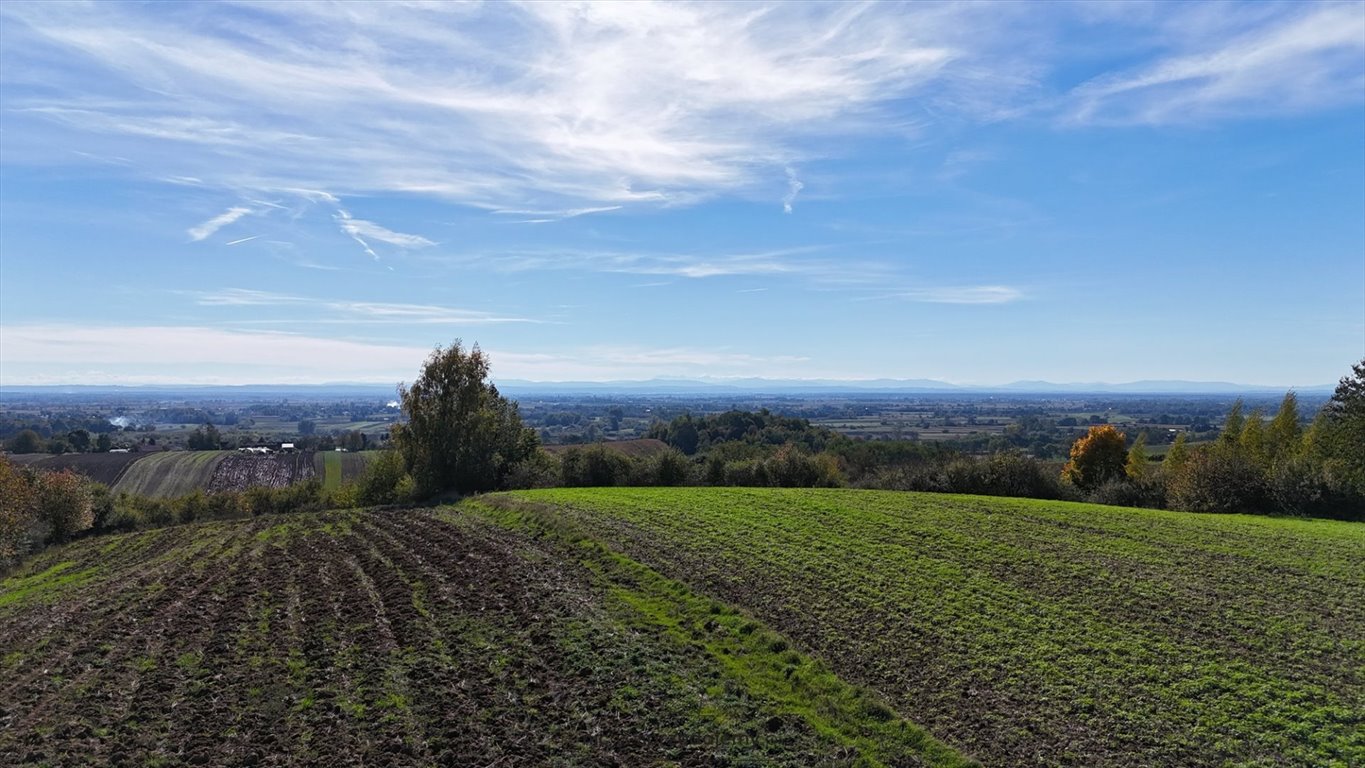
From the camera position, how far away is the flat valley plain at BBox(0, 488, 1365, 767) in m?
11.8

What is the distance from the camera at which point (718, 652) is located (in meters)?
15.7

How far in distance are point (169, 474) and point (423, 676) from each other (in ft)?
274

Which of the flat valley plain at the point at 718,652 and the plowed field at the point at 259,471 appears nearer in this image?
the flat valley plain at the point at 718,652

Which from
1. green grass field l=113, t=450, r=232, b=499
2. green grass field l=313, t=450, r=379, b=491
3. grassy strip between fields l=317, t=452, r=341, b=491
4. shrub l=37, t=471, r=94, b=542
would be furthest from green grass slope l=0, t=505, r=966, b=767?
green grass field l=113, t=450, r=232, b=499

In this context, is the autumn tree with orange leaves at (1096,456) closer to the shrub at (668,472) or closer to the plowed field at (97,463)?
the shrub at (668,472)

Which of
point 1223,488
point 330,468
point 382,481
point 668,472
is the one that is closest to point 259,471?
point 330,468

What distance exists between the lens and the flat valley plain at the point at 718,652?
38.6ft

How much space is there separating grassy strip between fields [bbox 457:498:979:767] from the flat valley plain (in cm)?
6

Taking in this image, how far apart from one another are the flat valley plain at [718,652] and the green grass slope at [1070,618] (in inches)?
3.1

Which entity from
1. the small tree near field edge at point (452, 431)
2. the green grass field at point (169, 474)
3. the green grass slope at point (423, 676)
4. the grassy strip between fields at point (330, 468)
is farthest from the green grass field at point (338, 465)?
the green grass slope at point (423, 676)

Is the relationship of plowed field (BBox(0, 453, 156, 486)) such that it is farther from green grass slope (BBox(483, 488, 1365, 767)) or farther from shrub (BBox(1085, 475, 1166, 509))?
shrub (BBox(1085, 475, 1166, 509))

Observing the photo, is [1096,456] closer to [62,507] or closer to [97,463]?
[62,507]

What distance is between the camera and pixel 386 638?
16844mm

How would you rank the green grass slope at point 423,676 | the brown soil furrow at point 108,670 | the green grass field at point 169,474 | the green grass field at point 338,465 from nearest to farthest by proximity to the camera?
the green grass slope at point 423,676
the brown soil furrow at point 108,670
the green grass field at point 169,474
the green grass field at point 338,465
